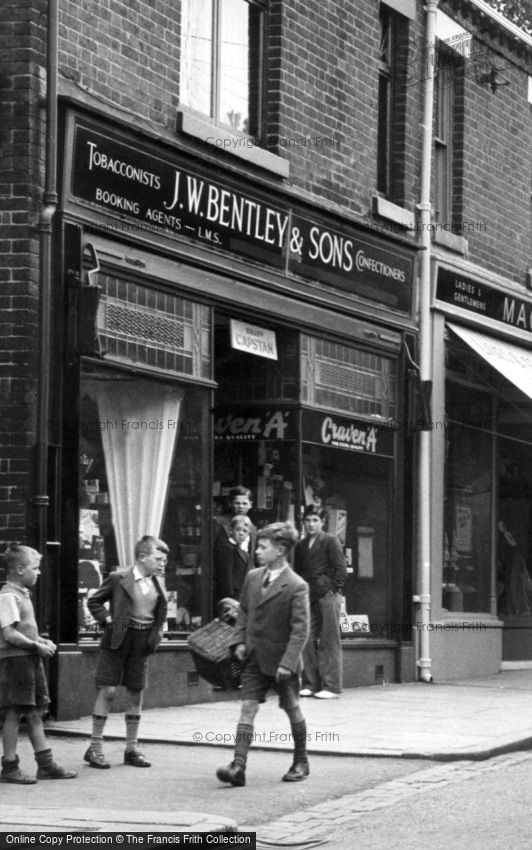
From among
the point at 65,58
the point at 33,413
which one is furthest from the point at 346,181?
the point at 33,413

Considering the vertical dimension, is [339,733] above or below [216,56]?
below

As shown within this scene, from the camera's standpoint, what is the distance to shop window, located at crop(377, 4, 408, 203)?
18375 mm

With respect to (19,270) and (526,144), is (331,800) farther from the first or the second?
(526,144)

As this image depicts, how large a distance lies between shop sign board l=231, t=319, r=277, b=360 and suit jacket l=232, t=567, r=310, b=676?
5.21 meters

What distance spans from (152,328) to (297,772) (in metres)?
4.94

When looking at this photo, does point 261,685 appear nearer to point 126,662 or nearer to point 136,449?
point 126,662

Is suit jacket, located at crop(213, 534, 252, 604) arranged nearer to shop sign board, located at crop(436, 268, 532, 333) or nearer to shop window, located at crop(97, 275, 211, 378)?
shop window, located at crop(97, 275, 211, 378)

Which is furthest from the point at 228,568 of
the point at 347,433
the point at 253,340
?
the point at 347,433

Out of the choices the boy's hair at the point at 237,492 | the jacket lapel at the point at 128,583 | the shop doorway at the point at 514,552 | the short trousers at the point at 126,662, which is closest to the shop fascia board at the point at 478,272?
the shop doorway at the point at 514,552

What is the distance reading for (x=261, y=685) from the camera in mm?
10305

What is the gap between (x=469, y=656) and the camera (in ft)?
63.1

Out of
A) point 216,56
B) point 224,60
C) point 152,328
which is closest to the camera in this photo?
point 152,328

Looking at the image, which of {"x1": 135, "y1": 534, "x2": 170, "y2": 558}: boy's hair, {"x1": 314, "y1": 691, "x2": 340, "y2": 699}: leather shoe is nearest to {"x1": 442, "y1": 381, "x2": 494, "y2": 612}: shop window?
{"x1": 314, "y1": 691, "x2": 340, "y2": 699}: leather shoe

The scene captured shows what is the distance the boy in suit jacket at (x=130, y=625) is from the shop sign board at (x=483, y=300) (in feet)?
28.3
